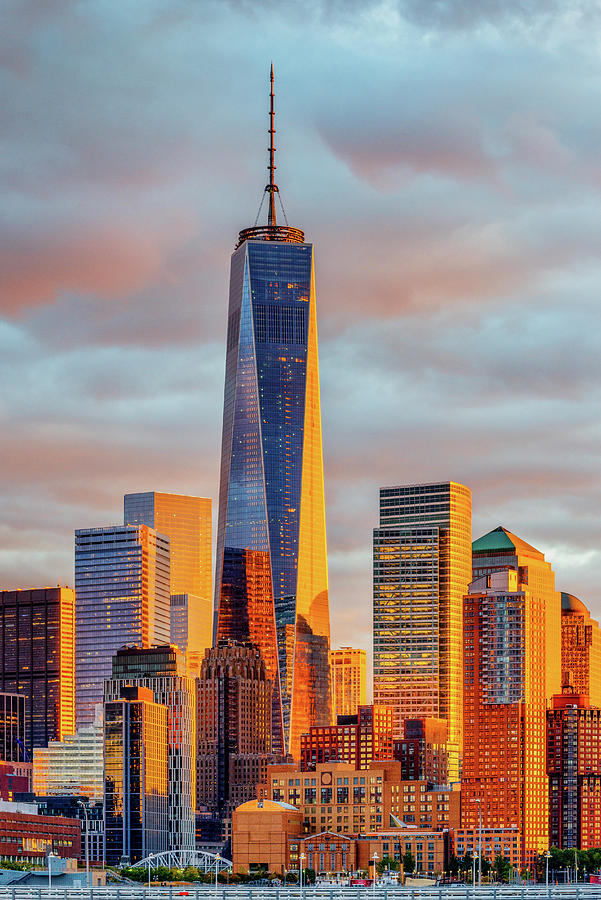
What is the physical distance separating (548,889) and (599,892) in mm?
5038

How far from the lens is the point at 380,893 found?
541 feet

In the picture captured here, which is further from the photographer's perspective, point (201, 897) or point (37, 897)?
point (201, 897)

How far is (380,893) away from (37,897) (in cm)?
2870

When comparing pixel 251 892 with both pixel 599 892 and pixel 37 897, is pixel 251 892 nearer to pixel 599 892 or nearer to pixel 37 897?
pixel 37 897

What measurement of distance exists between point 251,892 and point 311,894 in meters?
5.55

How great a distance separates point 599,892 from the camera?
165 m

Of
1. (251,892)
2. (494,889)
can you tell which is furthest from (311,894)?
(494,889)

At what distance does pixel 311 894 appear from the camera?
537 ft

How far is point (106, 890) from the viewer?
16700 centimetres

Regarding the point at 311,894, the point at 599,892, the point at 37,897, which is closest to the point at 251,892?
the point at 311,894

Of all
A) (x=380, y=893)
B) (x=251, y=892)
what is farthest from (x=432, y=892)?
(x=251, y=892)

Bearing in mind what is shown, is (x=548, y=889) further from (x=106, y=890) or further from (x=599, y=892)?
(x=106, y=890)

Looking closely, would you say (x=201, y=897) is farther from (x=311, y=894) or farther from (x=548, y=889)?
(x=548, y=889)

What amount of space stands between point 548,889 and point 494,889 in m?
6.61
